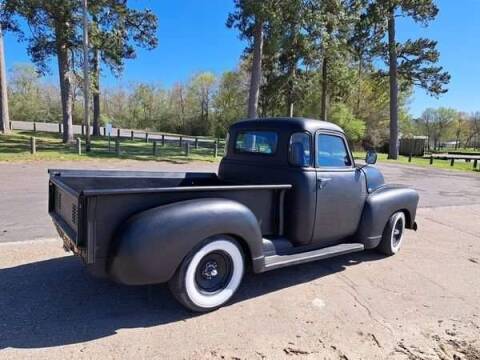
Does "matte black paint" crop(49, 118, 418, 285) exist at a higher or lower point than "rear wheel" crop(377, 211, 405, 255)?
higher

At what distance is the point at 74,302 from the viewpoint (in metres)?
3.48

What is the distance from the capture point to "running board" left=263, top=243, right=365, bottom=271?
3765 mm

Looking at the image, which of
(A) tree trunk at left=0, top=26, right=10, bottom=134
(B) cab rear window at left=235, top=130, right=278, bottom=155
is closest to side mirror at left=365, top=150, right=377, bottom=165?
(B) cab rear window at left=235, top=130, right=278, bottom=155

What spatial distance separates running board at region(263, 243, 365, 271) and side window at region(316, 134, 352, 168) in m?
1.00

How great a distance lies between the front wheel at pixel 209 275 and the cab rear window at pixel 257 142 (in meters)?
1.45

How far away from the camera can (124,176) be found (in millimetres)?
4520

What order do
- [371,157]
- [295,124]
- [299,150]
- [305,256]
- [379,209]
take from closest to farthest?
A: 1. [305,256]
2. [299,150]
3. [295,124]
4. [379,209]
5. [371,157]

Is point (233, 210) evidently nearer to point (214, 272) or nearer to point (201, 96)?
point (214, 272)

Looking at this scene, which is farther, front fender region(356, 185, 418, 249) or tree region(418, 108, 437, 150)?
tree region(418, 108, 437, 150)

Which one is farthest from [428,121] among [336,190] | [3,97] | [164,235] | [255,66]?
[164,235]

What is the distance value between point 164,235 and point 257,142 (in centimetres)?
212

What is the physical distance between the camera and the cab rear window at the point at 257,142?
4475mm

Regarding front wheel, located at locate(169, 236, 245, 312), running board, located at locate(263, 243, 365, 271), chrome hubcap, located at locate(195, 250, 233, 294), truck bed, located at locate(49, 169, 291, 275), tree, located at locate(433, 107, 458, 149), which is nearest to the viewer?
truck bed, located at locate(49, 169, 291, 275)

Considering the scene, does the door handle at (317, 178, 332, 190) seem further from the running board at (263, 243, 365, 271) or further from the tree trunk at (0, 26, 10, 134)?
the tree trunk at (0, 26, 10, 134)
